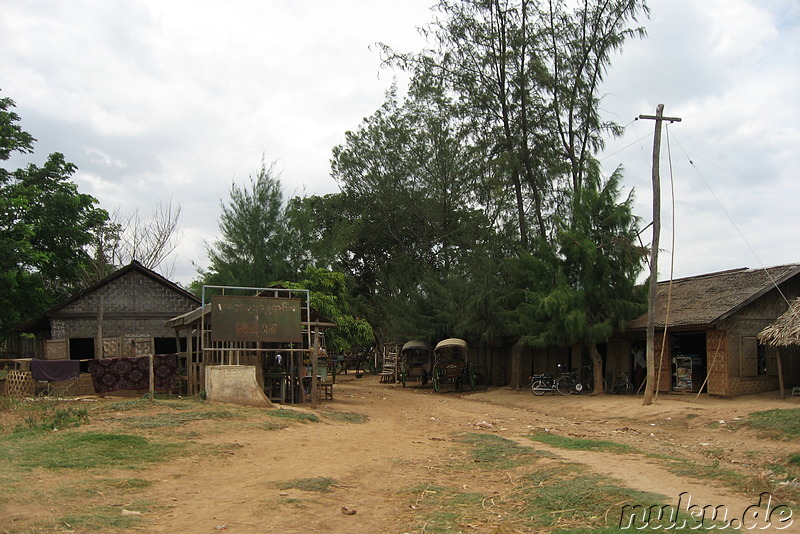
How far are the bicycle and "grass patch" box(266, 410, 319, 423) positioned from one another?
38.2 ft

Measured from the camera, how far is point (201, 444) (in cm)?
1232

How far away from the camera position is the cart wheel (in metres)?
25.8

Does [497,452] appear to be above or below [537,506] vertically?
below

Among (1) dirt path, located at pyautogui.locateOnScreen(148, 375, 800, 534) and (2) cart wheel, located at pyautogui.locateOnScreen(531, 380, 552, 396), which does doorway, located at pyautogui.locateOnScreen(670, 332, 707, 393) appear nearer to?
(1) dirt path, located at pyautogui.locateOnScreen(148, 375, 800, 534)

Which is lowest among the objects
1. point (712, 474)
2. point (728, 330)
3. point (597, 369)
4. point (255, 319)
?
point (712, 474)

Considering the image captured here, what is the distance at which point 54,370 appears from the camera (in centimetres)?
1808

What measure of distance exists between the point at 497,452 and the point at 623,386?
12.6m

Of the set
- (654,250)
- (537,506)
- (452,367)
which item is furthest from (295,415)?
(452,367)

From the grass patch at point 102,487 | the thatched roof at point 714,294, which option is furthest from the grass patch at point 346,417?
the thatched roof at point 714,294

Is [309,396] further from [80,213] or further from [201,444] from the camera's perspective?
[80,213]

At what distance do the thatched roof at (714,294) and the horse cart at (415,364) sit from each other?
11010mm

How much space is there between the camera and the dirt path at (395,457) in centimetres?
781
